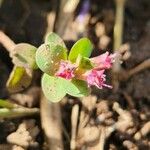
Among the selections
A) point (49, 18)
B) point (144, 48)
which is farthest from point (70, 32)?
point (144, 48)

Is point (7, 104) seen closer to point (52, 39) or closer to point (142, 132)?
point (52, 39)

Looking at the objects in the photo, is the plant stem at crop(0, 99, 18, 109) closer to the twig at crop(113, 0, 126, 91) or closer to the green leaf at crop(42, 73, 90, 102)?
the green leaf at crop(42, 73, 90, 102)

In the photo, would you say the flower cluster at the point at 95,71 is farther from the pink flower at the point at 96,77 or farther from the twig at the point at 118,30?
the twig at the point at 118,30

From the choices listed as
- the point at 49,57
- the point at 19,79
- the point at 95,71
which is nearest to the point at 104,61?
the point at 95,71

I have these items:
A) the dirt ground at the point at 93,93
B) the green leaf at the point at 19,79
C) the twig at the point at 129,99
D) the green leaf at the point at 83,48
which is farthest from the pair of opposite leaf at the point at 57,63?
the twig at the point at 129,99

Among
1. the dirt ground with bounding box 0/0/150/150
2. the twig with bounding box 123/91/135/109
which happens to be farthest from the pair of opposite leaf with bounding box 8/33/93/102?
the twig with bounding box 123/91/135/109

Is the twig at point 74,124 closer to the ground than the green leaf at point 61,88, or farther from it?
closer to the ground

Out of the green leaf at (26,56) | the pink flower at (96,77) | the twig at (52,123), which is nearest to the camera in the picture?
the pink flower at (96,77)

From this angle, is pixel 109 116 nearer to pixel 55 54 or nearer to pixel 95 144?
pixel 95 144

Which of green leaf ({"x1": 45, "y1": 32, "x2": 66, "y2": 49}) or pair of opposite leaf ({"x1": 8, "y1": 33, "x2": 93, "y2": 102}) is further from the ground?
green leaf ({"x1": 45, "y1": 32, "x2": 66, "y2": 49})
